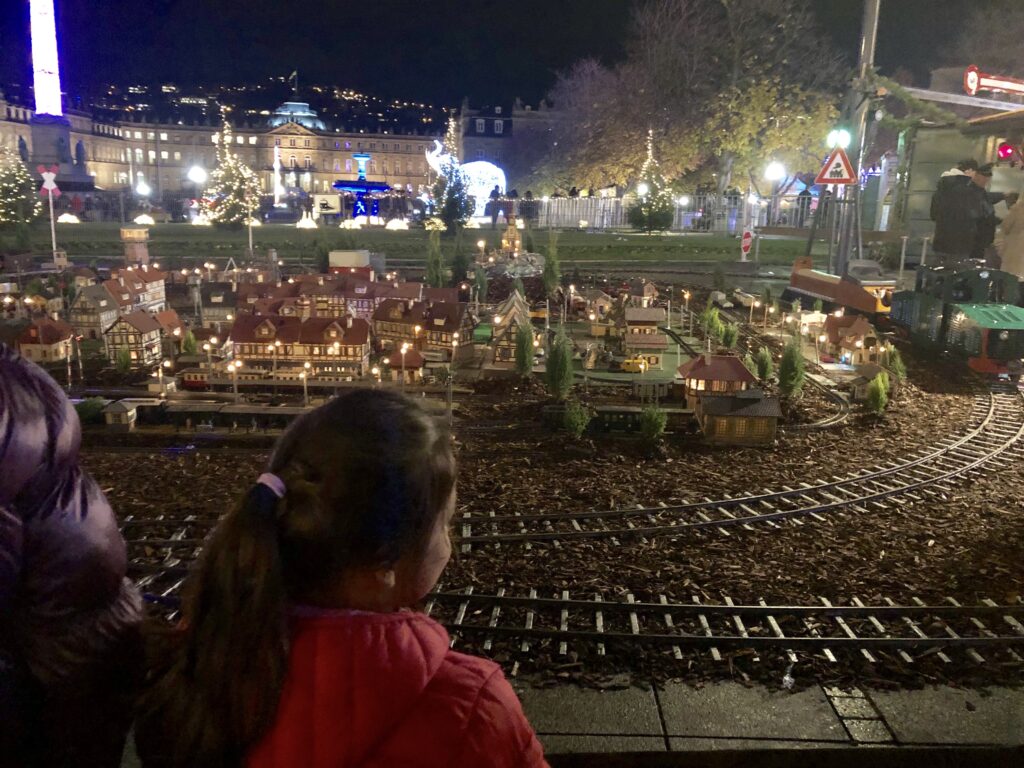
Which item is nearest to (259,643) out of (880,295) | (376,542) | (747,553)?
(376,542)

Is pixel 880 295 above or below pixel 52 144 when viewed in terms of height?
below

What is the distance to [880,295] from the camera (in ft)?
69.4

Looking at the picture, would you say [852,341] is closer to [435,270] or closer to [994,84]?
[435,270]

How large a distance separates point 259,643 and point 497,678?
0.57 m

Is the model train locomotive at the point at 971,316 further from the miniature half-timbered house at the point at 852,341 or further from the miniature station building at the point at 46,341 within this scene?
the miniature station building at the point at 46,341

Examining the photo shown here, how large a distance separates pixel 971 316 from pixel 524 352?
9.72 meters

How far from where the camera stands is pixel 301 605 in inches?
71.7

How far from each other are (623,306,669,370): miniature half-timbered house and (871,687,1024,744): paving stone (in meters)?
11.5

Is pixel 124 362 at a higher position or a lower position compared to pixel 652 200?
lower

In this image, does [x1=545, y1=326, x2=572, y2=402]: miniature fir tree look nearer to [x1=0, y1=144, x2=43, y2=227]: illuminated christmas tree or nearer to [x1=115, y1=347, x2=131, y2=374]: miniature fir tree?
[x1=115, y1=347, x2=131, y2=374]: miniature fir tree

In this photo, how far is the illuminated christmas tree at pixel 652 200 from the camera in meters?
41.3

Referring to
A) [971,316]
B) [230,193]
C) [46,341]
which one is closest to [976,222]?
[971,316]

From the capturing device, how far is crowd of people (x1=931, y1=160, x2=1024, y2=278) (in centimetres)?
2427

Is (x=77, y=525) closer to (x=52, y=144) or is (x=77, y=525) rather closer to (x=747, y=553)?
(x=747, y=553)
